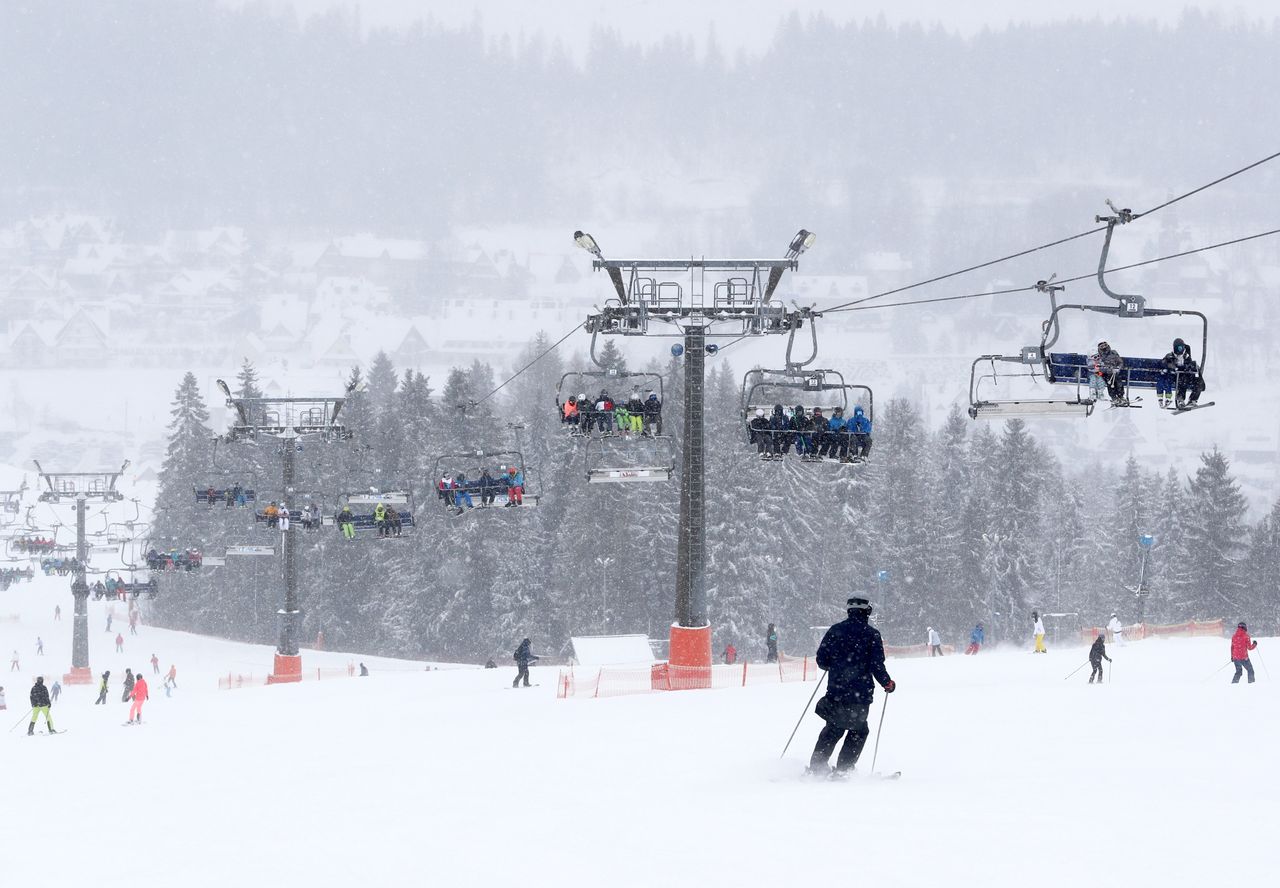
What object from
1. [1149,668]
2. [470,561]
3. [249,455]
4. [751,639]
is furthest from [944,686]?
[249,455]

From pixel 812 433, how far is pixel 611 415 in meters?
4.37

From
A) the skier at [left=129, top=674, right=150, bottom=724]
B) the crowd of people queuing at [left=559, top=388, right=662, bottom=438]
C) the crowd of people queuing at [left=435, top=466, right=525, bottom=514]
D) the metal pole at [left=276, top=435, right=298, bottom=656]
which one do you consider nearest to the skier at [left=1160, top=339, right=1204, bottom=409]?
the crowd of people queuing at [left=559, top=388, right=662, bottom=438]

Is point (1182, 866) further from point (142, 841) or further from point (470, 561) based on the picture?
point (470, 561)

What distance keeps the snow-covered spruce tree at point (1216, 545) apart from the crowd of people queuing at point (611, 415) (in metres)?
45.5

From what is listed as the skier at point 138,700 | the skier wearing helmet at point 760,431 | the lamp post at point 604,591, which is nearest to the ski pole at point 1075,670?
the skier wearing helmet at point 760,431

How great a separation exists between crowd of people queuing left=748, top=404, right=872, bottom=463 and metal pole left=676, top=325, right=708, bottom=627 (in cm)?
299

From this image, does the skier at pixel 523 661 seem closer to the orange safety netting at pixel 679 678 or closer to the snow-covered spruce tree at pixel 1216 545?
the orange safety netting at pixel 679 678

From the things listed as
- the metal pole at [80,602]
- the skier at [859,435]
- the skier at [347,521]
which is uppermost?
the skier at [859,435]

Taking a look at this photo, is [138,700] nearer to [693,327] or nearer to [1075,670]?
[693,327]

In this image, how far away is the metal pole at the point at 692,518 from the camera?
2403cm

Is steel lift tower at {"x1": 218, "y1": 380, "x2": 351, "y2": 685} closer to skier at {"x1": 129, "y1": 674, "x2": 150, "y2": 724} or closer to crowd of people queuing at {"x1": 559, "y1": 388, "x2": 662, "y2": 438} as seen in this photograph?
skier at {"x1": 129, "y1": 674, "x2": 150, "y2": 724}

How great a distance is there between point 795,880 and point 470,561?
5054cm

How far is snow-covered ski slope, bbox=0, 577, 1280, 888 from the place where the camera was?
7.41 metres

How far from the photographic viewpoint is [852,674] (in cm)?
955
